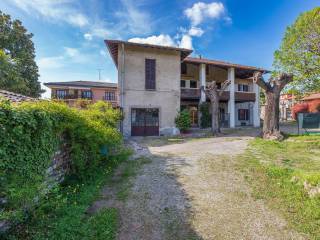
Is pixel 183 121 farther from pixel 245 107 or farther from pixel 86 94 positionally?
pixel 86 94

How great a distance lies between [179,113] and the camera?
52.7ft

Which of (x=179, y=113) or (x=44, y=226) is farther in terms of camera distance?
(x=179, y=113)

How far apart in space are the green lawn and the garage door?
28.4ft

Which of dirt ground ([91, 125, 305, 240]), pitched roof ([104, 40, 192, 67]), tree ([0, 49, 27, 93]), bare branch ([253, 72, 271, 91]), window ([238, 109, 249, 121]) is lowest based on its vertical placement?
dirt ground ([91, 125, 305, 240])

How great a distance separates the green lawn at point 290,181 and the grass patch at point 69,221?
3.31m

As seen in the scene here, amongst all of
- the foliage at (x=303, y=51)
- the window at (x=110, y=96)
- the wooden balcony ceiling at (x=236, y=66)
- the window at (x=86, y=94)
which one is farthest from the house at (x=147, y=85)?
the window at (x=110, y=96)

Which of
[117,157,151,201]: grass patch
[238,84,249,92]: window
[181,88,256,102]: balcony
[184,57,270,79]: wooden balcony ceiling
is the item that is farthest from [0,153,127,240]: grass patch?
[238,84,249,92]: window

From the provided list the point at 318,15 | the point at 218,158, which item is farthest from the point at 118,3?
the point at 318,15

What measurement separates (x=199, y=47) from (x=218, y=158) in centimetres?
2036

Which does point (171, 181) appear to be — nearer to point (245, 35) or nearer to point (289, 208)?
point (289, 208)

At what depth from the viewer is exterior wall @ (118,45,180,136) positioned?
15109mm

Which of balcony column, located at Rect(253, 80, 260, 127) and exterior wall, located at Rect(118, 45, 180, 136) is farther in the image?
balcony column, located at Rect(253, 80, 260, 127)

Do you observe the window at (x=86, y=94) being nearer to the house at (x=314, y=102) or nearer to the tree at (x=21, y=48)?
the tree at (x=21, y=48)

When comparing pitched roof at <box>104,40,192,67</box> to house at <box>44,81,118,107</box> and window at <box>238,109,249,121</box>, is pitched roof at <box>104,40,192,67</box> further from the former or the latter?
window at <box>238,109,249,121</box>
